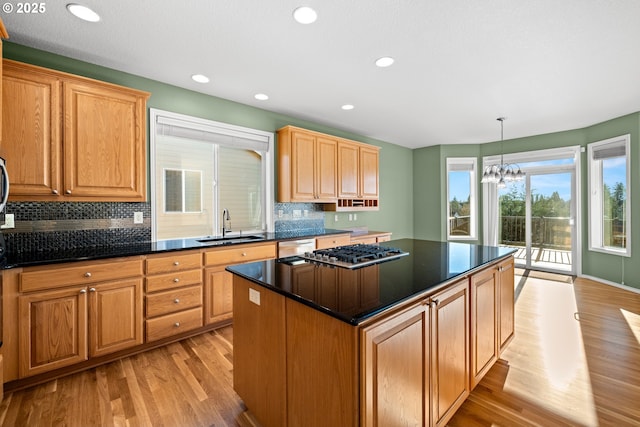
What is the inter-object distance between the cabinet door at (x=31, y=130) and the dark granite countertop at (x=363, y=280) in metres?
1.82

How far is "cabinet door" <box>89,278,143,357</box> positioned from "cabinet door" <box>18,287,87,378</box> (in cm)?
6

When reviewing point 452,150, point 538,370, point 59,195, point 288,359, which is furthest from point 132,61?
point 452,150

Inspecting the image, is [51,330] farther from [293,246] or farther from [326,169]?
[326,169]

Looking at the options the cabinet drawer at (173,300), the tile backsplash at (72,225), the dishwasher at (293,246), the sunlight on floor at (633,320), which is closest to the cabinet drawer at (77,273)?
the cabinet drawer at (173,300)

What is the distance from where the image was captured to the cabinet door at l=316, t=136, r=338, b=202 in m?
4.19

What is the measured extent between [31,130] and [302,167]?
2.67 metres

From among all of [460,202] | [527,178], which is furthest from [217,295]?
[527,178]

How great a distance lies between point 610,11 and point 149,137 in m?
3.97

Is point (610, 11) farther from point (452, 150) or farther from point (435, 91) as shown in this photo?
point (452, 150)

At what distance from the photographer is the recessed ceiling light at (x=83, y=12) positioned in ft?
6.30

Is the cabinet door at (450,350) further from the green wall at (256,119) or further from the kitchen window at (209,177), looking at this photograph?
the green wall at (256,119)

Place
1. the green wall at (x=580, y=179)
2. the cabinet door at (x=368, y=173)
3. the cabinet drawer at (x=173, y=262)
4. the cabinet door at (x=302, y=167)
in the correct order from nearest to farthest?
the cabinet drawer at (x=173, y=262)
the cabinet door at (x=302, y=167)
the green wall at (x=580, y=179)
the cabinet door at (x=368, y=173)

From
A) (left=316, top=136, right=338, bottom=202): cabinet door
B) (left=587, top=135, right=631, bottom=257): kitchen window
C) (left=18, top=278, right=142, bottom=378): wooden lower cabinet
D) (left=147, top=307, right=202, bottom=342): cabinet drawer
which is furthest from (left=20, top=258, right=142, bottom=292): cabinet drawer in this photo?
(left=587, top=135, right=631, bottom=257): kitchen window

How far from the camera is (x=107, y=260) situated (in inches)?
88.8
